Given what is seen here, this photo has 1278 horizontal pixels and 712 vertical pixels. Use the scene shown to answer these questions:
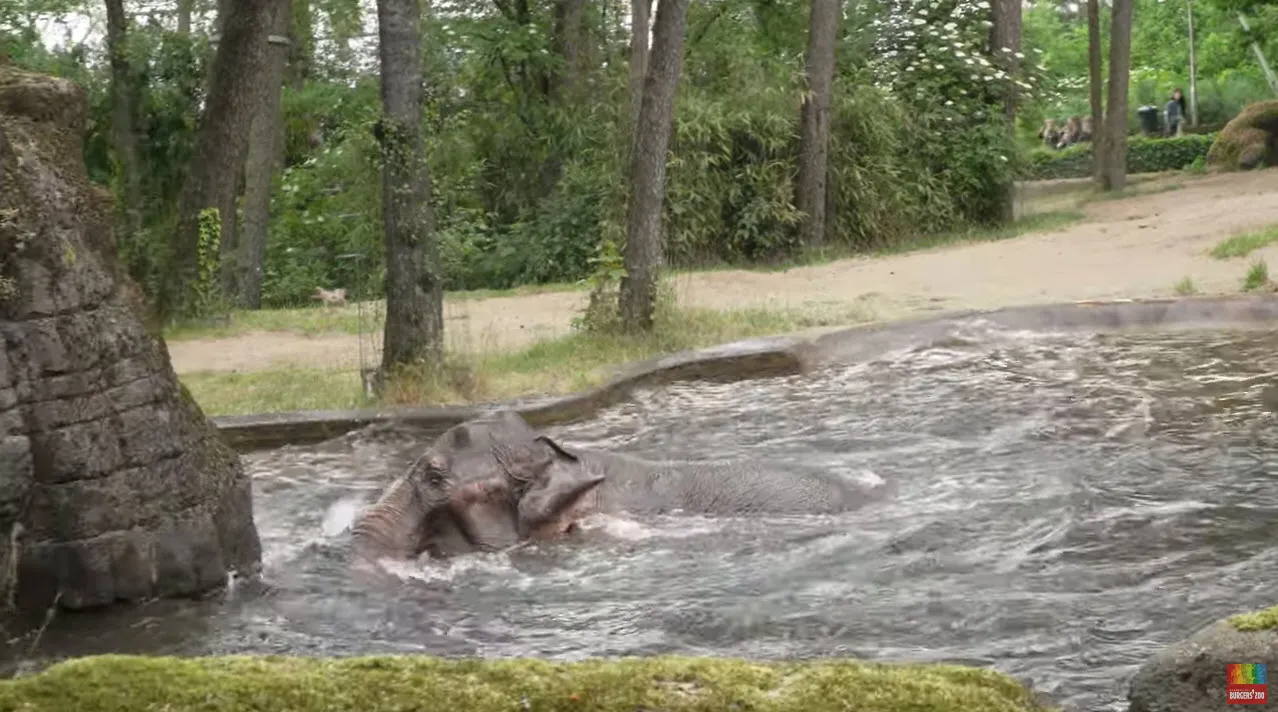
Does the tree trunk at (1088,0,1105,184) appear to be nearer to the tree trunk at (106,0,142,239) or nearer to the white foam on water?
the tree trunk at (106,0,142,239)

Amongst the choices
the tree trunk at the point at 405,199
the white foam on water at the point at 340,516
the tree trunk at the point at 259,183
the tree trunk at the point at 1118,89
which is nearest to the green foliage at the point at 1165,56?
the tree trunk at the point at 1118,89

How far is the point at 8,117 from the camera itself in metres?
6.07

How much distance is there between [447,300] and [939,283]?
16.4ft

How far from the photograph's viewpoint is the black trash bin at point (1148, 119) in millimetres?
49469

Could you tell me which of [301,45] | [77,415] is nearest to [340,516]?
[77,415]

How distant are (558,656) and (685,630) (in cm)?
51

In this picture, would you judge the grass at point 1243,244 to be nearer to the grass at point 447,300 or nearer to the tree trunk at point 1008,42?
the grass at point 447,300

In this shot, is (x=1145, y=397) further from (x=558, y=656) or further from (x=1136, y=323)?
(x=558, y=656)

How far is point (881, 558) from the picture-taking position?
6.46m

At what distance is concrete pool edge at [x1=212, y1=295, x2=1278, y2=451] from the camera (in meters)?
9.41

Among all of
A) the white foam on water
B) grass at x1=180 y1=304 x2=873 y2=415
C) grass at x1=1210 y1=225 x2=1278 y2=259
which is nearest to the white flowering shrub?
grass at x1=1210 y1=225 x2=1278 y2=259

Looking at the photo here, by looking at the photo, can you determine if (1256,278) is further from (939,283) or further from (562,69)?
(562,69)

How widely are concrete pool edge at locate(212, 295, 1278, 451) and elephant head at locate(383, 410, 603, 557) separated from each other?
2.45 metres

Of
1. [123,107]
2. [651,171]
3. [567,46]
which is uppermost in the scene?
[567,46]
